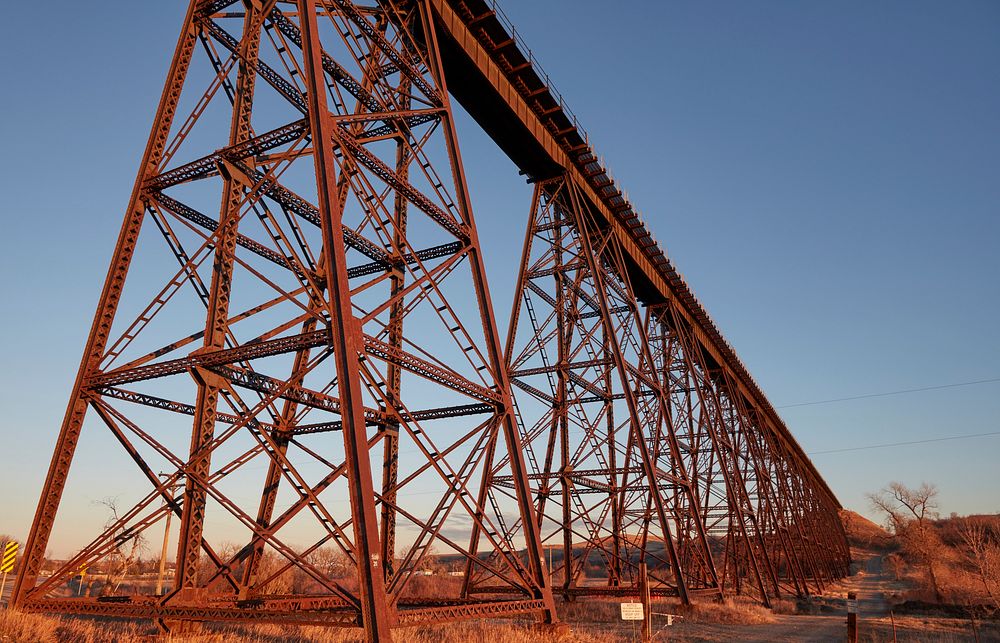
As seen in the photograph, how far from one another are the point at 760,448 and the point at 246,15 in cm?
3485

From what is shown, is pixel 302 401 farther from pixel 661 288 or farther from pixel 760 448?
pixel 760 448

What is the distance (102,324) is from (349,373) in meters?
4.00

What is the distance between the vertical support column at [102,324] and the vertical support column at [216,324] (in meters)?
0.83

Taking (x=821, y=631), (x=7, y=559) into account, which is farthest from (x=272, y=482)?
(x=821, y=631)

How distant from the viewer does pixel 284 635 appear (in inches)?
366

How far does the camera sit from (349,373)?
22.4ft

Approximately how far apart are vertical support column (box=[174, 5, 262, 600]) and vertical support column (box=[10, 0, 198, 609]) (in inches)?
32.8

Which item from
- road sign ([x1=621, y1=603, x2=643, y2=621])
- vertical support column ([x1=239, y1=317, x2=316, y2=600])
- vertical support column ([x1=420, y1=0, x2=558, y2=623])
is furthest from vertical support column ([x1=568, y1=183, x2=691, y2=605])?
vertical support column ([x1=239, y1=317, x2=316, y2=600])

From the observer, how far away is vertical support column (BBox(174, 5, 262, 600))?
26.5 ft

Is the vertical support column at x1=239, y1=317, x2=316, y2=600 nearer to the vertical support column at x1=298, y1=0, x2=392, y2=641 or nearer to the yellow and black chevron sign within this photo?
the vertical support column at x1=298, y1=0, x2=392, y2=641

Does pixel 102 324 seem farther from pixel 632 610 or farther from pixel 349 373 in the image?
pixel 632 610

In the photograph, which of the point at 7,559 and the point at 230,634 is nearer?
the point at 230,634

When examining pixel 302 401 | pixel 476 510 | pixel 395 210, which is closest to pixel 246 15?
pixel 395 210

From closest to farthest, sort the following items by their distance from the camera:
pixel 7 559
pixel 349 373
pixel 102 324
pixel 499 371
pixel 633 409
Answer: pixel 349 373 < pixel 102 324 < pixel 499 371 < pixel 7 559 < pixel 633 409
